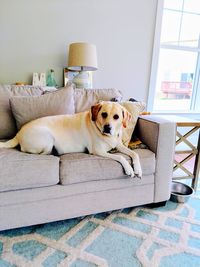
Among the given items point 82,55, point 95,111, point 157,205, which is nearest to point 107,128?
point 95,111

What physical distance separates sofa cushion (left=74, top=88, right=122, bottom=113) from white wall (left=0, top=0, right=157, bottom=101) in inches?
33.4

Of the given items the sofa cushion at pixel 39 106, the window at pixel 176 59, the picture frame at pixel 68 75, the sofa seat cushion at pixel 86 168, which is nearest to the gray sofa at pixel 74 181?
the sofa seat cushion at pixel 86 168

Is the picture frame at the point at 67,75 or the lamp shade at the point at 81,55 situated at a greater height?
the lamp shade at the point at 81,55

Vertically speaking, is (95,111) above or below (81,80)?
below

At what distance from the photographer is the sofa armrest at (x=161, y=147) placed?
1.62 meters

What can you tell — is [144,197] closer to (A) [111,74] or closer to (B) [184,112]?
(A) [111,74]

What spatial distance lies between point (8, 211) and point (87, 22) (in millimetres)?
2376

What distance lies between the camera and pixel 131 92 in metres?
3.18

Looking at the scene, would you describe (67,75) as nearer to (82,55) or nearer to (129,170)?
(82,55)

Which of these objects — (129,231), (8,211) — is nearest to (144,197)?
(129,231)

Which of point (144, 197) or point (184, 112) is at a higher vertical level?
point (184, 112)

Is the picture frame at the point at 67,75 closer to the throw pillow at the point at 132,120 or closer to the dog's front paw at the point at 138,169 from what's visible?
the throw pillow at the point at 132,120

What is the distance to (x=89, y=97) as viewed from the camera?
2.05 meters

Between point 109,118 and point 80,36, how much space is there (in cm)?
172
